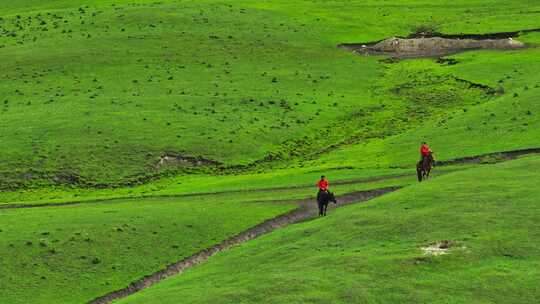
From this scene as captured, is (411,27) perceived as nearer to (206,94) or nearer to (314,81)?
(314,81)

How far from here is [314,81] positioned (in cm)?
9638

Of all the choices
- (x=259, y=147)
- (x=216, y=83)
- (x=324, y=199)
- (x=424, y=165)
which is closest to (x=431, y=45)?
(x=216, y=83)

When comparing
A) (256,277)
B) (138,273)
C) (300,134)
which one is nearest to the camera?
(256,277)

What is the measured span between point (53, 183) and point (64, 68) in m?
28.9

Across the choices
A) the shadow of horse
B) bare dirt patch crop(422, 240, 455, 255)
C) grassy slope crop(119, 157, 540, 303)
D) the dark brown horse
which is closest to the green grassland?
grassy slope crop(119, 157, 540, 303)

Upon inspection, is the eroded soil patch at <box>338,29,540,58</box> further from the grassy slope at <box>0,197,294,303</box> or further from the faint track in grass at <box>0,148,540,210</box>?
the grassy slope at <box>0,197,294,303</box>

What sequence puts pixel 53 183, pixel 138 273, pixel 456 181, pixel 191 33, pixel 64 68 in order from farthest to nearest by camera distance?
pixel 191 33 < pixel 64 68 < pixel 53 183 < pixel 456 181 < pixel 138 273

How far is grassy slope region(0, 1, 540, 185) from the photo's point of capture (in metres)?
76.9

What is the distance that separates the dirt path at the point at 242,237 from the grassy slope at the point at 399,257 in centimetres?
231

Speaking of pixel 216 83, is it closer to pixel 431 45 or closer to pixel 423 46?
pixel 423 46

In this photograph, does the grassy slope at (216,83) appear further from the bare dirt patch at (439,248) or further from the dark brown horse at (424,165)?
the bare dirt patch at (439,248)

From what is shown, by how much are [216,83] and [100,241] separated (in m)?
44.4

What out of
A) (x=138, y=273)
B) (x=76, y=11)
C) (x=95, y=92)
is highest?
(x=76, y=11)

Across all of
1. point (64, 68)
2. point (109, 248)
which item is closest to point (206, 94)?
point (64, 68)
